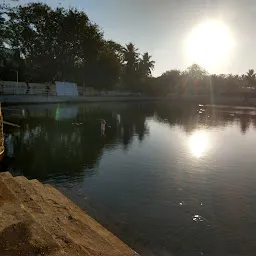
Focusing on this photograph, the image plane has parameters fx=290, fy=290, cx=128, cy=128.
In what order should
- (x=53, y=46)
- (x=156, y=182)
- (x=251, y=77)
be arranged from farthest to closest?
(x=251, y=77) < (x=53, y=46) < (x=156, y=182)

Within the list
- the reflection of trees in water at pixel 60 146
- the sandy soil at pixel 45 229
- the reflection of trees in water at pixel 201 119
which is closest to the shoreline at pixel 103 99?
the reflection of trees in water at pixel 201 119

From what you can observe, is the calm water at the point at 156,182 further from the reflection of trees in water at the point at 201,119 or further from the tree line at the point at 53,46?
the tree line at the point at 53,46

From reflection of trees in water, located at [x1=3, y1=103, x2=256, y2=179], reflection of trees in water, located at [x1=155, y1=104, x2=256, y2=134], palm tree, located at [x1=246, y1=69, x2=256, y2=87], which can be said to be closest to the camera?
reflection of trees in water, located at [x1=3, y1=103, x2=256, y2=179]

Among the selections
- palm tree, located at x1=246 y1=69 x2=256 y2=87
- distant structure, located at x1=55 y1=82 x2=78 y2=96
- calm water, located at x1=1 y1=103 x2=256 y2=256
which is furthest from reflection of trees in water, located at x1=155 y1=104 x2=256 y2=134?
palm tree, located at x1=246 y1=69 x2=256 y2=87

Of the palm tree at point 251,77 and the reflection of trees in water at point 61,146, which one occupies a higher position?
the palm tree at point 251,77

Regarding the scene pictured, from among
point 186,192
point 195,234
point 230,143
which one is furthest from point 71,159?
point 230,143

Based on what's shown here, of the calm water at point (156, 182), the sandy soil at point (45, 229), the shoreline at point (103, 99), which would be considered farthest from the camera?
the shoreline at point (103, 99)

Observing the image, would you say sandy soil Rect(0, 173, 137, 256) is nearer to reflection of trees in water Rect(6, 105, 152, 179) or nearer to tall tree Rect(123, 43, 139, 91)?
reflection of trees in water Rect(6, 105, 152, 179)

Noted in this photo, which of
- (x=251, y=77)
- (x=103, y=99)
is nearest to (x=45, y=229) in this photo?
(x=103, y=99)

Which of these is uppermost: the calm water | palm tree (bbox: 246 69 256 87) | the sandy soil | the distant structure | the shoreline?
palm tree (bbox: 246 69 256 87)

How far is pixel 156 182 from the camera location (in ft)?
37.9

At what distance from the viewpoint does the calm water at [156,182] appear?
24.5 feet

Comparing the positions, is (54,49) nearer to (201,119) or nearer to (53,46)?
(53,46)

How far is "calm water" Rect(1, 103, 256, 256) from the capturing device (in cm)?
748
